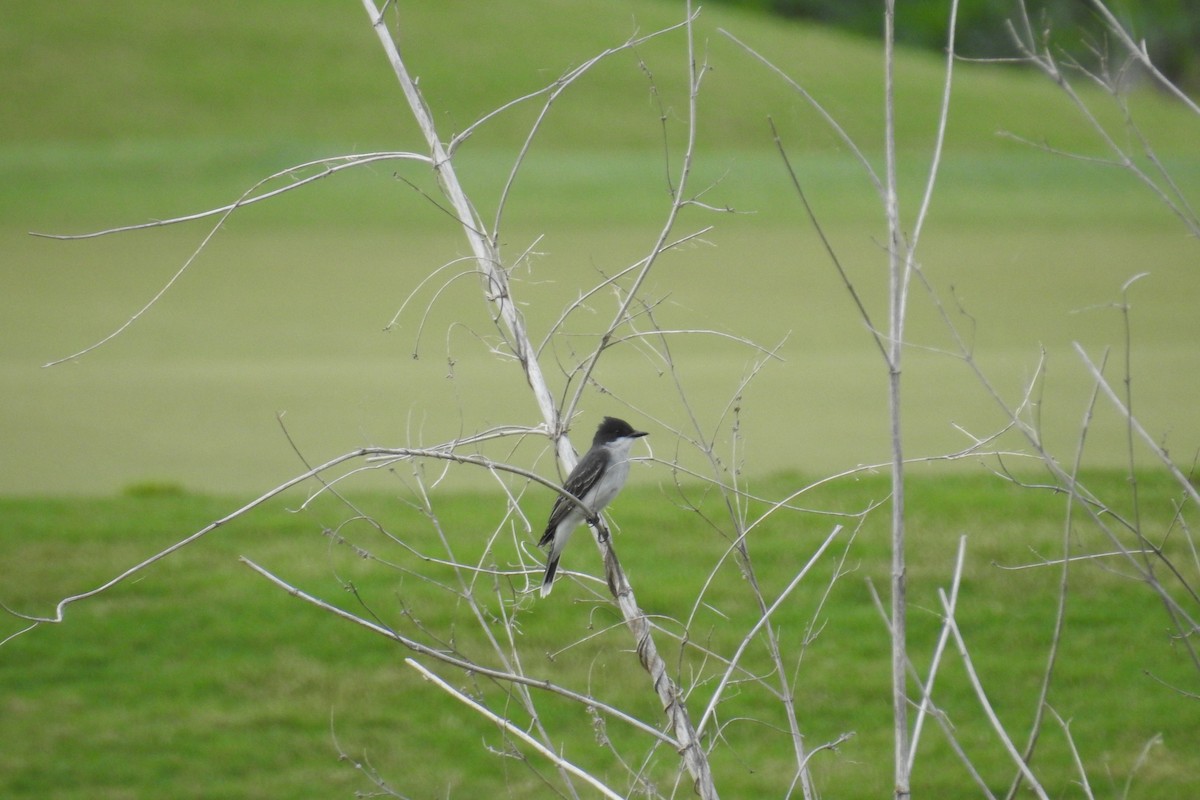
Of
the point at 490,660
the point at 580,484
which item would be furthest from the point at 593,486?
the point at 490,660

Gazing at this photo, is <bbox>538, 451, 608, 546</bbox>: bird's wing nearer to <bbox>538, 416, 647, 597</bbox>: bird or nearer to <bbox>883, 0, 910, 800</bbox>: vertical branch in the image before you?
<bbox>538, 416, 647, 597</bbox>: bird

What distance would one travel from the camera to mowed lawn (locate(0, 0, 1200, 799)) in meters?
5.26

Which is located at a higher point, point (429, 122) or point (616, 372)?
point (429, 122)

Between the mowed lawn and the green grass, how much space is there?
20 mm

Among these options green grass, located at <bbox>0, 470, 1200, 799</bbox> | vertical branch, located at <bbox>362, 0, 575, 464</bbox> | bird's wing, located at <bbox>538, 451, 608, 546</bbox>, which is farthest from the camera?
green grass, located at <bbox>0, 470, 1200, 799</bbox>

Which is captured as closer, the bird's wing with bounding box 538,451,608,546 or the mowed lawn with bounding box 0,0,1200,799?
the bird's wing with bounding box 538,451,608,546

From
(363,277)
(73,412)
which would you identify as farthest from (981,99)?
(73,412)

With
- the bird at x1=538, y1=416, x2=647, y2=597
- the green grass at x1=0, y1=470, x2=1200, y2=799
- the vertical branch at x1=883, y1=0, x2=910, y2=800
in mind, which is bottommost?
the green grass at x1=0, y1=470, x2=1200, y2=799

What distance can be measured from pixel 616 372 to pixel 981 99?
30.4m

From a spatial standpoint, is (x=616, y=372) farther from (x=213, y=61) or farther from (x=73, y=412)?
(x=213, y=61)

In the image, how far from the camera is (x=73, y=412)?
35.6 ft

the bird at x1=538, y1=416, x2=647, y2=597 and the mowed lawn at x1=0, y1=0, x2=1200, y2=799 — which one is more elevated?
the bird at x1=538, y1=416, x2=647, y2=597

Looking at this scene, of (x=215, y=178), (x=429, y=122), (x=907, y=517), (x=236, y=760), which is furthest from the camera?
(x=215, y=178)

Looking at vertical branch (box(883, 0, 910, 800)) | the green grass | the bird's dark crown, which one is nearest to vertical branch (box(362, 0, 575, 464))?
vertical branch (box(883, 0, 910, 800))
